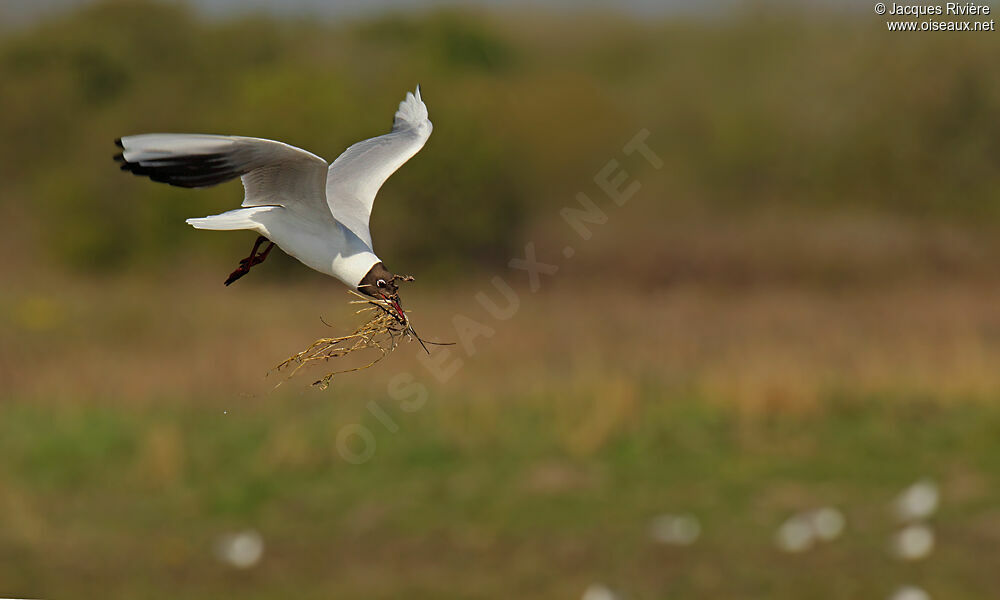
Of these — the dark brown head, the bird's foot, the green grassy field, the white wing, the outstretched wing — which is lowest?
the bird's foot

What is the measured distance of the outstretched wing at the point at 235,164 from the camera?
37.0 inches

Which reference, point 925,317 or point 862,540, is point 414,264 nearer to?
point 862,540

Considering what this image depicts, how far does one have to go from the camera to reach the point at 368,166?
1.31 meters

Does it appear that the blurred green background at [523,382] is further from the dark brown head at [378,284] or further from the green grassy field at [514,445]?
the dark brown head at [378,284]

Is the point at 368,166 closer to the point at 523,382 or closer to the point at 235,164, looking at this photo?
the point at 235,164

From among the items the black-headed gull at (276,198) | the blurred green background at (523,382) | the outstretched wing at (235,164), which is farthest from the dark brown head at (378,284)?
the blurred green background at (523,382)

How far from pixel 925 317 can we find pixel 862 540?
2.30 meters

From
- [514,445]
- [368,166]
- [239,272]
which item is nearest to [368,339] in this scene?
[239,272]

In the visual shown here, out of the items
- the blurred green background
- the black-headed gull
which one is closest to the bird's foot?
the black-headed gull

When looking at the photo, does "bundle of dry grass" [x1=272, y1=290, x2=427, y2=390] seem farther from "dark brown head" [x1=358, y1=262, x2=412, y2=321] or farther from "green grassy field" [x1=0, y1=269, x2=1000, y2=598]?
"green grassy field" [x1=0, y1=269, x2=1000, y2=598]

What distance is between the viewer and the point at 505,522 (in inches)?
333

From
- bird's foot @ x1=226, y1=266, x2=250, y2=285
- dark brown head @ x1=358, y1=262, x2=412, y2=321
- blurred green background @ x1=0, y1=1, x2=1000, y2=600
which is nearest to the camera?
dark brown head @ x1=358, y1=262, x2=412, y2=321

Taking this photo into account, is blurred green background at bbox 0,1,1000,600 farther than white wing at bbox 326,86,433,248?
Yes

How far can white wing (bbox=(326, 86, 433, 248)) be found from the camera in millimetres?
1098
